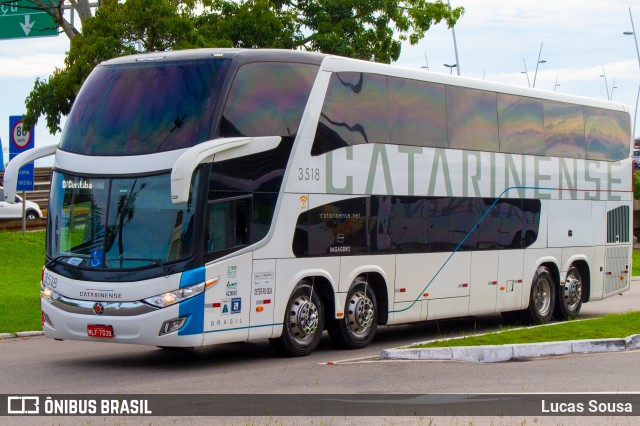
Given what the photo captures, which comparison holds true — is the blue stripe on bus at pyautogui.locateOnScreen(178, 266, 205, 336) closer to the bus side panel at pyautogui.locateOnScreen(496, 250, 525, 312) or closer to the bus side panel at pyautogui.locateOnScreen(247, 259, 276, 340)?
the bus side panel at pyautogui.locateOnScreen(247, 259, 276, 340)

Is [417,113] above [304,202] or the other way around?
above

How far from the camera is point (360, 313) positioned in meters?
16.9

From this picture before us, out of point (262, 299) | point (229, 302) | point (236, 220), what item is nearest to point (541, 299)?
point (262, 299)

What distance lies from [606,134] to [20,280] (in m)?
14.3

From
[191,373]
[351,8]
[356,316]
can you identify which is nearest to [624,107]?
[351,8]

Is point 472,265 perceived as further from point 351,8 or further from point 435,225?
point 351,8

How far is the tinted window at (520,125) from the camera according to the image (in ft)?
65.8

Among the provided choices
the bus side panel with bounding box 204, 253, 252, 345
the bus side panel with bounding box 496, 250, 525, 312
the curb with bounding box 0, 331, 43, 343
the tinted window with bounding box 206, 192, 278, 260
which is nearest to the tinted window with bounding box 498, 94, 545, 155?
the bus side panel with bounding box 496, 250, 525, 312

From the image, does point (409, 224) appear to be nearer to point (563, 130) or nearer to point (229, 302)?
point (229, 302)

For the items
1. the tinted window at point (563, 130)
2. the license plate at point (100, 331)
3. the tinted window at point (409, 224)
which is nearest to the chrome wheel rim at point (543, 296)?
the tinted window at point (563, 130)

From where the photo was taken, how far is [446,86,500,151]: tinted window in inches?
740

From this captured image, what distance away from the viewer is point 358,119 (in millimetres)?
16688

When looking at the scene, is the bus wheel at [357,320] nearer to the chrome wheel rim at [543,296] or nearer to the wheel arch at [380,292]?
the wheel arch at [380,292]

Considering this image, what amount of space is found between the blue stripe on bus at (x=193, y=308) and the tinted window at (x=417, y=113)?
14.8ft
